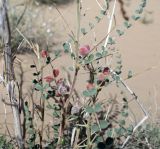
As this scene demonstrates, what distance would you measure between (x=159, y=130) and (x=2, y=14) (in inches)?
59.3

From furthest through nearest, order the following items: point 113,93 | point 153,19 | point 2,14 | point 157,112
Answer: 1. point 153,19
2. point 113,93
3. point 157,112
4. point 2,14

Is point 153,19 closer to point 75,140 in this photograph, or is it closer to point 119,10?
point 119,10

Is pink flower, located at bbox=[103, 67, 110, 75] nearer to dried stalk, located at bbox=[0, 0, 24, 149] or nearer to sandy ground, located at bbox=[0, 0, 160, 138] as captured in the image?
dried stalk, located at bbox=[0, 0, 24, 149]

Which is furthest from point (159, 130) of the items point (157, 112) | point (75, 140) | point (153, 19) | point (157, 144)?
point (153, 19)

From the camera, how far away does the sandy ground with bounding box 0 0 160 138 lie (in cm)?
411

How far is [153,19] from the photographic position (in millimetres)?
5379

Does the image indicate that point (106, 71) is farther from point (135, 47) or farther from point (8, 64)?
point (135, 47)

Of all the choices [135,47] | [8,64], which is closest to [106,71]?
[8,64]

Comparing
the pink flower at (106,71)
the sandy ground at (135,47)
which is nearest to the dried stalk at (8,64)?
the pink flower at (106,71)

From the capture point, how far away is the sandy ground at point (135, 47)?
4.11 m

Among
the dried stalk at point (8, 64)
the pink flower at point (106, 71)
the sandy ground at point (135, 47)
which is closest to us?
the dried stalk at point (8, 64)

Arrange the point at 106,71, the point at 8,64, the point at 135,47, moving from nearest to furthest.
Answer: the point at 8,64 < the point at 106,71 < the point at 135,47

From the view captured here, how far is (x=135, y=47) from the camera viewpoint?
4.93 m

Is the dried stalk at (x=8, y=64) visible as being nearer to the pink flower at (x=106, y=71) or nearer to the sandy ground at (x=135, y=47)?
the pink flower at (x=106, y=71)
